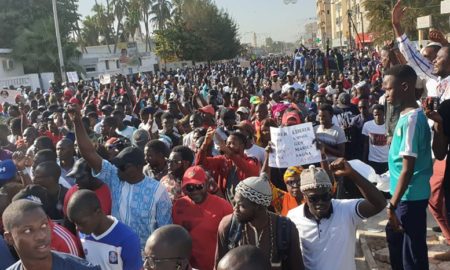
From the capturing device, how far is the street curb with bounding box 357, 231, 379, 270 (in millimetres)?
4518

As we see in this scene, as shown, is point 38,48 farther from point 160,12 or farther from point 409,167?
point 409,167

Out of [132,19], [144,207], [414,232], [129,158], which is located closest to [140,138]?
[129,158]

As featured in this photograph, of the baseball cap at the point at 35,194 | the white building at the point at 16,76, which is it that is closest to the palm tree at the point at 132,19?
the white building at the point at 16,76

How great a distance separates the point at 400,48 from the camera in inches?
202

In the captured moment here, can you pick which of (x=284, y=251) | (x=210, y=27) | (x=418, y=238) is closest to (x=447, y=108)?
(x=418, y=238)

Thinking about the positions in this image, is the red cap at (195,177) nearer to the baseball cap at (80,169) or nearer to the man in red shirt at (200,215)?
the man in red shirt at (200,215)

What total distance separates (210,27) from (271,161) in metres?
50.3

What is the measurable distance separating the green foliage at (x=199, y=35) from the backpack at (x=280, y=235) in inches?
1788

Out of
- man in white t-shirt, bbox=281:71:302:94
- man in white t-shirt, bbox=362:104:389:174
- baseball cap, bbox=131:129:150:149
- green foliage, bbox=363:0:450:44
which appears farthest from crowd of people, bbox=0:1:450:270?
green foliage, bbox=363:0:450:44

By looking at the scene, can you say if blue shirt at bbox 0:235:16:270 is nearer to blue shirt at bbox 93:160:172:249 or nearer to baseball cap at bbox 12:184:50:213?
baseball cap at bbox 12:184:50:213

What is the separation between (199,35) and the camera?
5169cm

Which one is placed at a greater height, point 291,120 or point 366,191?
point 291,120

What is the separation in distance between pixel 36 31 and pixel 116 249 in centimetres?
3756

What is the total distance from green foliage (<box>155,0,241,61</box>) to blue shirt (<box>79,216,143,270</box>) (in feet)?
149
